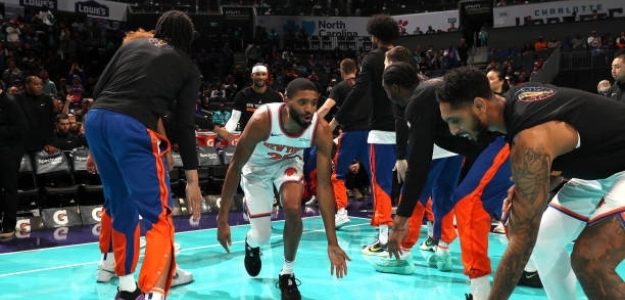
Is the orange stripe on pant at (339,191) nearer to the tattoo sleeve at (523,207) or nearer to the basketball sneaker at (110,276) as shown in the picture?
the basketball sneaker at (110,276)

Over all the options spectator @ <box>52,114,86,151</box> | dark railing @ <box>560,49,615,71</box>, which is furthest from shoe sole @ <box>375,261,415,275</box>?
dark railing @ <box>560,49,615,71</box>

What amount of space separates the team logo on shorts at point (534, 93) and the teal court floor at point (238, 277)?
205 centimetres

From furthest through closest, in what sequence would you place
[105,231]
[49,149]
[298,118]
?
[49,149] → [105,231] → [298,118]

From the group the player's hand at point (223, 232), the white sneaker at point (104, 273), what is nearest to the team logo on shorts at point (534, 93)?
the player's hand at point (223, 232)

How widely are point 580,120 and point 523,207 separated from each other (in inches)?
20.2

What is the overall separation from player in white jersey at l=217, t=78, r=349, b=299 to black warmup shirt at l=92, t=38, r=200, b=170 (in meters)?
0.65

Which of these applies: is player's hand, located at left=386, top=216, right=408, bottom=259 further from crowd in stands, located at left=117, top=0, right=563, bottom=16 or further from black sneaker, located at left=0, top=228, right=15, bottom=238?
crowd in stands, located at left=117, top=0, right=563, bottom=16

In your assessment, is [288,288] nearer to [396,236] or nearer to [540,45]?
[396,236]

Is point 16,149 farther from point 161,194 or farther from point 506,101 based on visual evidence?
point 506,101

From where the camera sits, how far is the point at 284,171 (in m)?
4.60

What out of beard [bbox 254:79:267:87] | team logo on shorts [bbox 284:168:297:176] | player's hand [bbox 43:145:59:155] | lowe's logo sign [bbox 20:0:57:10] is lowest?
player's hand [bbox 43:145:59:155]

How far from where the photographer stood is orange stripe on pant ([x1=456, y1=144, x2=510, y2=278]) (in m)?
3.64

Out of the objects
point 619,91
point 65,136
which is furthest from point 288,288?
point 65,136

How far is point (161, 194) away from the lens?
330 centimetres
